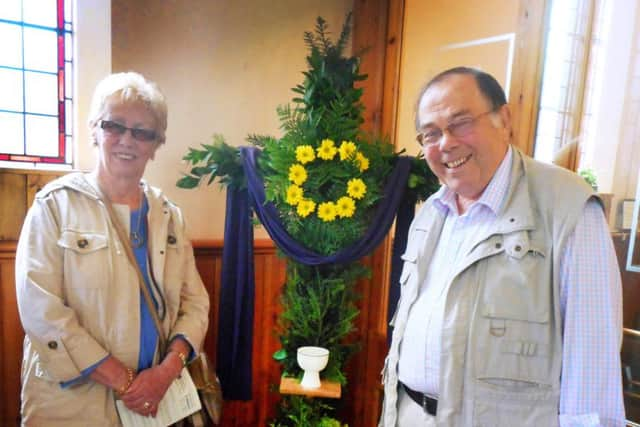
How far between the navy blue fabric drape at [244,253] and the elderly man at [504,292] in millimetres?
467

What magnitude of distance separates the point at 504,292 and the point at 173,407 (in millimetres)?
1136

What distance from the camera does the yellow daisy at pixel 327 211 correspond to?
156 cm

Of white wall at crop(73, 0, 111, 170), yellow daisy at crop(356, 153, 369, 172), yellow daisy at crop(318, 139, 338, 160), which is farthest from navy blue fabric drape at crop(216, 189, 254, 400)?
white wall at crop(73, 0, 111, 170)

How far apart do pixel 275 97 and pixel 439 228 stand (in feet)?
4.54

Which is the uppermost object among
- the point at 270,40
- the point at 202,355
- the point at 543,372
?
the point at 270,40

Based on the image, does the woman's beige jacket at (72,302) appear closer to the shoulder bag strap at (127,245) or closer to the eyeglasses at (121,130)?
the shoulder bag strap at (127,245)

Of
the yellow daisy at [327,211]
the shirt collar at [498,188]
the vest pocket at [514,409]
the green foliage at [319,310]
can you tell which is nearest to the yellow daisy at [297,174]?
the yellow daisy at [327,211]

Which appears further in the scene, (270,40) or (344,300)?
(270,40)

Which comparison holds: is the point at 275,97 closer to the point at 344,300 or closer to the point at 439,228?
the point at 344,300

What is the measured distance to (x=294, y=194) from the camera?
1.55m

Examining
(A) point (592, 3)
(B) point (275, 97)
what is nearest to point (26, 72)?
(B) point (275, 97)

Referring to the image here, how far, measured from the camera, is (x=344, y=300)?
5.82 ft

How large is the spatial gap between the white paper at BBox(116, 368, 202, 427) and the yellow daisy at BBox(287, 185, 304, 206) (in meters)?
0.71

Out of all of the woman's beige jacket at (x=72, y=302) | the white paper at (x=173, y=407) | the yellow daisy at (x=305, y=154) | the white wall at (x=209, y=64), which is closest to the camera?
the woman's beige jacket at (x=72, y=302)
